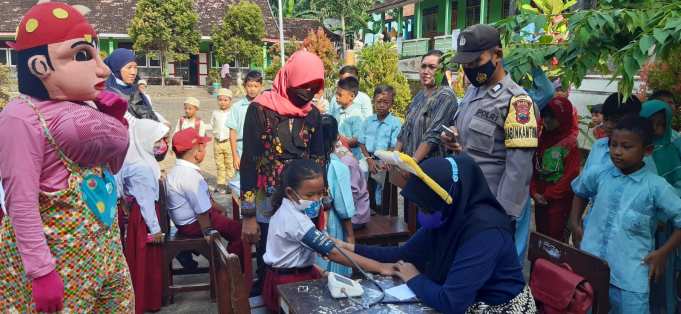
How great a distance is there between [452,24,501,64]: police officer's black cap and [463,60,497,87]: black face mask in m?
0.09

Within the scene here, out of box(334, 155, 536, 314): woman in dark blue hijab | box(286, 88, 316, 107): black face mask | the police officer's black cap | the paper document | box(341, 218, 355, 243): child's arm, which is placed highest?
the police officer's black cap

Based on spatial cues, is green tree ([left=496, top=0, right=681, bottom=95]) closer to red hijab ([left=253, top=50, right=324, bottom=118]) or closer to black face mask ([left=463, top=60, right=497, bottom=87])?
black face mask ([left=463, top=60, right=497, bottom=87])

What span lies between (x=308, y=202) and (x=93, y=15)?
29.2m

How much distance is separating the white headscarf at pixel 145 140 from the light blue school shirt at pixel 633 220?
2941 mm

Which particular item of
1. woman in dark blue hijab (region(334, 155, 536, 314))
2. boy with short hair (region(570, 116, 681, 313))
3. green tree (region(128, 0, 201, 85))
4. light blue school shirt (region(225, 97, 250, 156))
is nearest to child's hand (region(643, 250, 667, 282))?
boy with short hair (region(570, 116, 681, 313))

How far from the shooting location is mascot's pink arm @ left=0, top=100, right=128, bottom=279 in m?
1.93

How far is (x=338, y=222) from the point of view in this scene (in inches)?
141

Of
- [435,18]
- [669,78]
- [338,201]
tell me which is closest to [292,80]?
[338,201]

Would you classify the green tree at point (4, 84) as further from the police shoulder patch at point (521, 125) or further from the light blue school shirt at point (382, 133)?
the police shoulder patch at point (521, 125)

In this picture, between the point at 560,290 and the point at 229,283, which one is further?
the point at 560,290

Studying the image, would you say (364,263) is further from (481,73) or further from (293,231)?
(481,73)

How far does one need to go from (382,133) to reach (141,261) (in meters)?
2.77

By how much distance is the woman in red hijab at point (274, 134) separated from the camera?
3182 millimetres

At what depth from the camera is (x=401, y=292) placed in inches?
89.2
